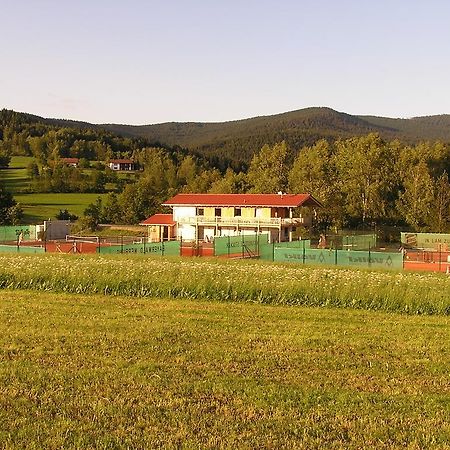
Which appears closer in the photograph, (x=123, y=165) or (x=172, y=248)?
(x=172, y=248)

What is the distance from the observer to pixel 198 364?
9617mm

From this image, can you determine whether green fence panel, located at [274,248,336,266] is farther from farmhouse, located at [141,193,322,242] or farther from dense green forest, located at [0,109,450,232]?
dense green forest, located at [0,109,450,232]

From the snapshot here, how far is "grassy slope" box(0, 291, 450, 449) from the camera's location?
6.52 metres

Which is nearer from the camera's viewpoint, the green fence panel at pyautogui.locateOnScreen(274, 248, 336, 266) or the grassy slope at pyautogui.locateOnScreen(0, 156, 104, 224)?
the green fence panel at pyautogui.locateOnScreen(274, 248, 336, 266)

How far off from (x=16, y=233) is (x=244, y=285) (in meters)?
38.0

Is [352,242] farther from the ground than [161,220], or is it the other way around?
[161,220]

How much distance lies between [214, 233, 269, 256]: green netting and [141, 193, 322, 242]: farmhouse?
47.9 ft

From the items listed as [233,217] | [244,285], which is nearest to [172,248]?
[244,285]

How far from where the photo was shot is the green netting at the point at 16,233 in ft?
164

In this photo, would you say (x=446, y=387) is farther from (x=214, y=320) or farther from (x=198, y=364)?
(x=214, y=320)

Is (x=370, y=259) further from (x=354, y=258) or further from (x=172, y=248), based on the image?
(x=172, y=248)

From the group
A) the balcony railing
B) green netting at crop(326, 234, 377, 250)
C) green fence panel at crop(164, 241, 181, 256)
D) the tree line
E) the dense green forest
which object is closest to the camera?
green fence panel at crop(164, 241, 181, 256)

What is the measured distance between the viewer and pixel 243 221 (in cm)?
5528

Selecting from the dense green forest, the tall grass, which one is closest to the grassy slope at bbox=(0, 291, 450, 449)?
the tall grass
